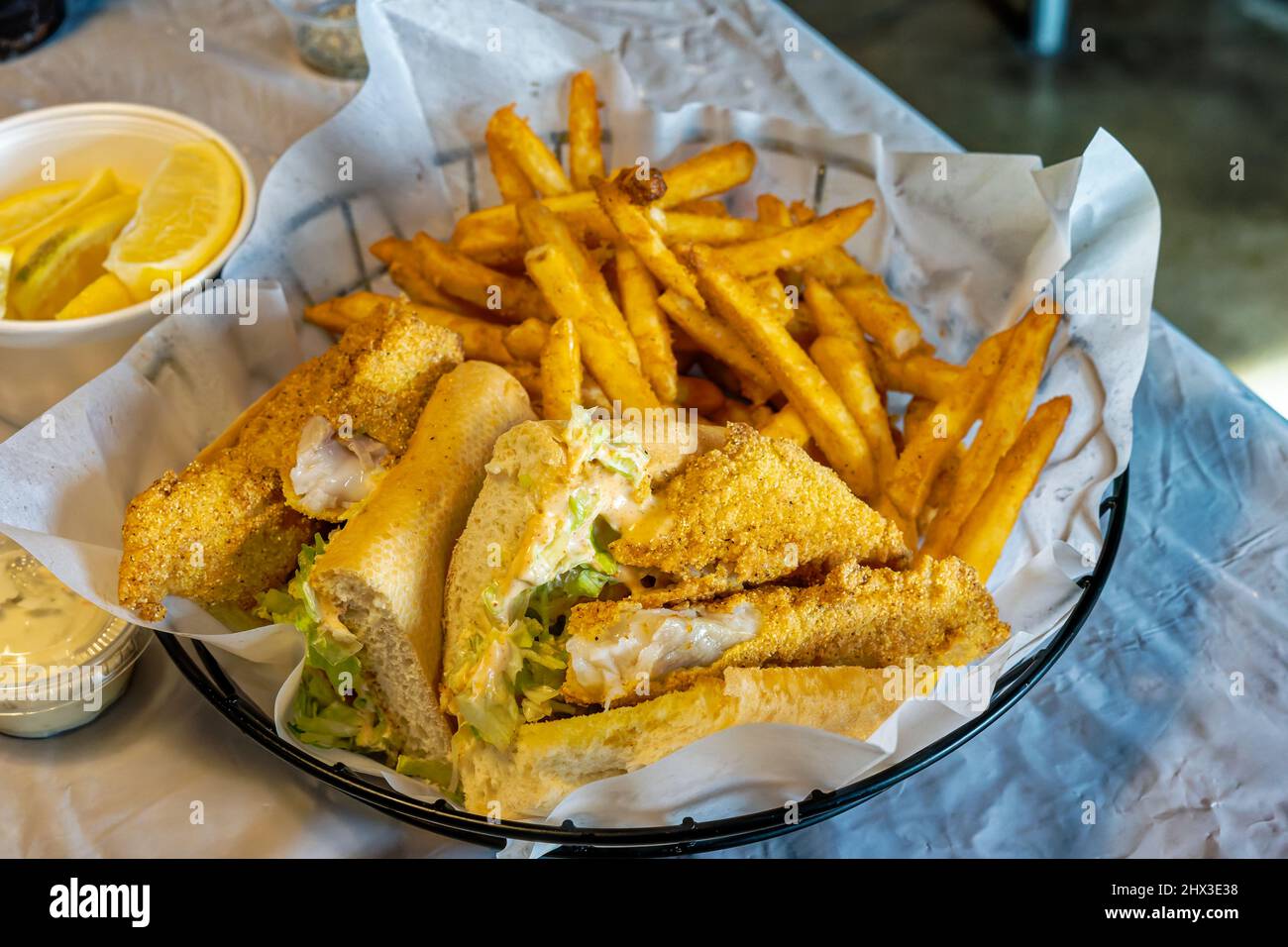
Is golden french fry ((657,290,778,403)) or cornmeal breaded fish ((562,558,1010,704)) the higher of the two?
golden french fry ((657,290,778,403))

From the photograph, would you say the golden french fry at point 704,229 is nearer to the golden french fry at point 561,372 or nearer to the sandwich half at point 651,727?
the golden french fry at point 561,372

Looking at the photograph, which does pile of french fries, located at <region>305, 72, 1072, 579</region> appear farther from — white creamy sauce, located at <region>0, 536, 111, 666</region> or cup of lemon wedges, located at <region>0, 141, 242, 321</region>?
white creamy sauce, located at <region>0, 536, 111, 666</region>

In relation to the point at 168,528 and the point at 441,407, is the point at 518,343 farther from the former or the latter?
the point at 168,528

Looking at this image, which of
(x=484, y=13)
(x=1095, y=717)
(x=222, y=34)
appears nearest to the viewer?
(x=1095, y=717)

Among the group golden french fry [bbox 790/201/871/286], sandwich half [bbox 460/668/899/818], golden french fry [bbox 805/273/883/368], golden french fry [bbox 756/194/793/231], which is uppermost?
golden french fry [bbox 756/194/793/231]

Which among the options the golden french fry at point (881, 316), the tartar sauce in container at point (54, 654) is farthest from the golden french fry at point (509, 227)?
the tartar sauce in container at point (54, 654)

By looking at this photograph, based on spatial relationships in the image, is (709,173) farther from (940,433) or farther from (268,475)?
(268,475)

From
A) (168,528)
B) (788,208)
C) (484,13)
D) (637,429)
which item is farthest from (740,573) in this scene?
(484,13)

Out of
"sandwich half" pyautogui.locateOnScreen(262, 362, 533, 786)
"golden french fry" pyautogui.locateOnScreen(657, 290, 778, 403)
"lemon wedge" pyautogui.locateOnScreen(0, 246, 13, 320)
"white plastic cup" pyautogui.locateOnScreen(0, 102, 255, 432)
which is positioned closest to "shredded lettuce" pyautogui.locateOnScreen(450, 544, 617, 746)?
"sandwich half" pyautogui.locateOnScreen(262, 362, 533, 786)
